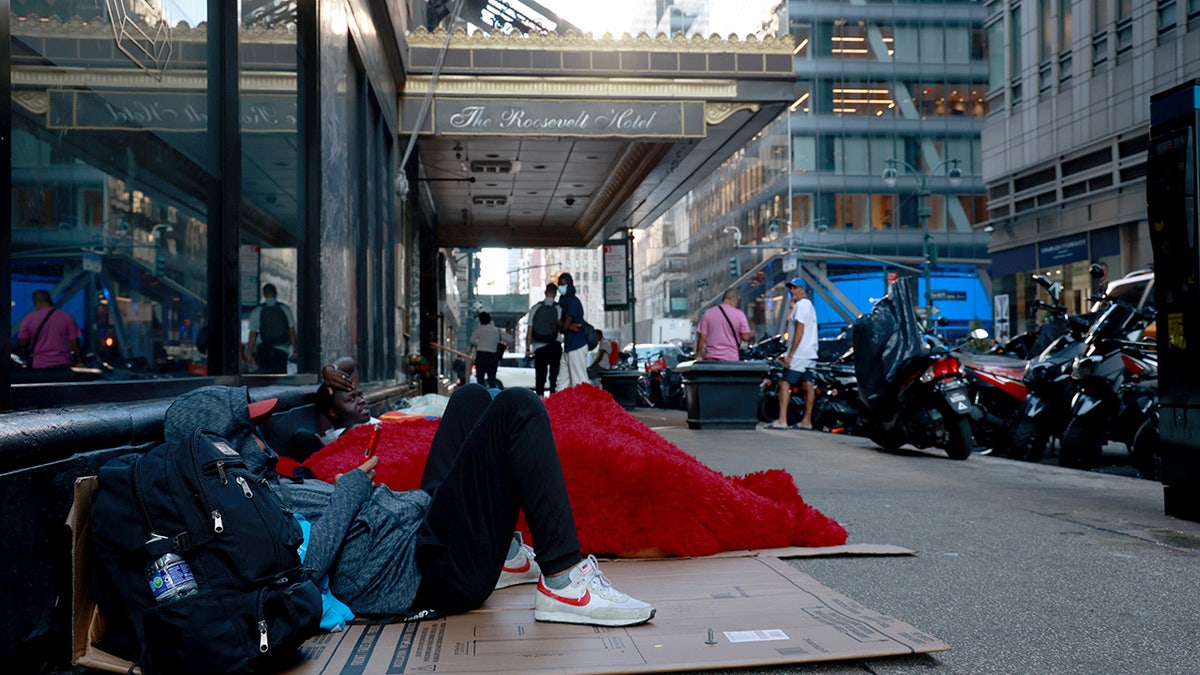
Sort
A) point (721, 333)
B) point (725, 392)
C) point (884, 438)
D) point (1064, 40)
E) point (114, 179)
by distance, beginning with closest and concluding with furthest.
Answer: point (114, 179)
point (884, 438)
point (725, 392)
point (721, 333)
point (1064, 40)

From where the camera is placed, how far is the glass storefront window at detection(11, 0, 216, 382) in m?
2.84

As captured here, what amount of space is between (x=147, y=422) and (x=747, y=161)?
2365 inches

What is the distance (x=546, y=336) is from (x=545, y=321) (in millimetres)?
287

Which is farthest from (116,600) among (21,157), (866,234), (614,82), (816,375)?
(866,234)

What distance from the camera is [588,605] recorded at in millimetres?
2988

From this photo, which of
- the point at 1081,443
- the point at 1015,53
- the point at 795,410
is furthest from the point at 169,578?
the point at 1015,53

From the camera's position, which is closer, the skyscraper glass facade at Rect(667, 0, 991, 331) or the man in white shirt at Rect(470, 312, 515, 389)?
the man in white shirt at Rect(470, 312, 515, 389)

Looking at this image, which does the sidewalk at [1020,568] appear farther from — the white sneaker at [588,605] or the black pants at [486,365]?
the black pants at [486,365]

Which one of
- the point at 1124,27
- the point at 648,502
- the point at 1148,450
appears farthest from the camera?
the point at 1124,27

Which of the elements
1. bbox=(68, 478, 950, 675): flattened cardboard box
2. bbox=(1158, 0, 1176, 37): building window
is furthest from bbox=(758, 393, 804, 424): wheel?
bbox=(1158, 0, 1176, 37): building window

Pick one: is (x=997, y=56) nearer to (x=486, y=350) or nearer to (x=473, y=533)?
(x=486, y=350)

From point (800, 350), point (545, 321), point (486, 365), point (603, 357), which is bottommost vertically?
point (486, 365)

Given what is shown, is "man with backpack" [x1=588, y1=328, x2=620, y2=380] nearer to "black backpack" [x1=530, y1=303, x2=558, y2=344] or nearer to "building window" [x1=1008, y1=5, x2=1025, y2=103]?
"black backpack" [x1=530, y1=303, x2=558, y2=344]

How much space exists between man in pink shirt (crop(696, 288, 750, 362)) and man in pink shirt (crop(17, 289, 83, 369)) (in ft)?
33.8
